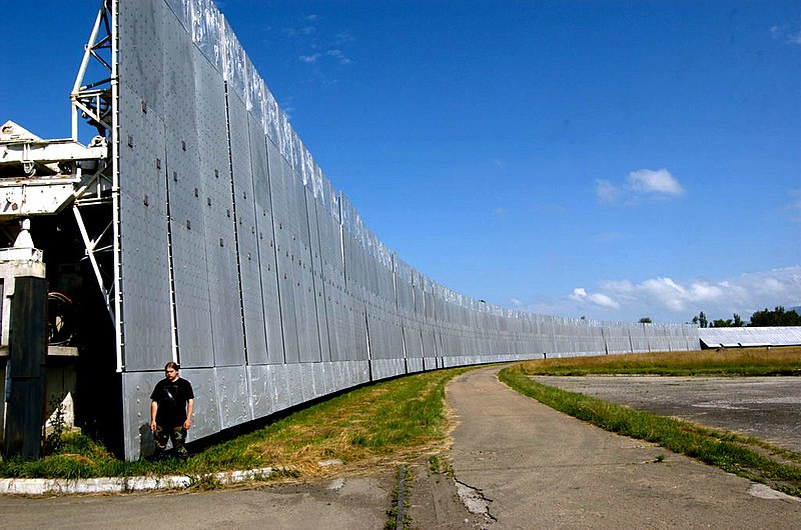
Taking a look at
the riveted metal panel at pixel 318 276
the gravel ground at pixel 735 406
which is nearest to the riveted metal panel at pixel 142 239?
the gravel ground at pixel 735 406

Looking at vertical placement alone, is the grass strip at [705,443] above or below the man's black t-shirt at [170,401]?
below

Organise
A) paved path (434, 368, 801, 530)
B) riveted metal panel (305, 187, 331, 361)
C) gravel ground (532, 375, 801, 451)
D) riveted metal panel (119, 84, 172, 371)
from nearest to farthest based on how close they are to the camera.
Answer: paved path (434, 368, 801, 530)
riveted metal panel (119, 84, 172, 371)
gravel ground (532, 375, 801, 451)
riveted metal panel (305, 187, 331, 361)

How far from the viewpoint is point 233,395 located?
13258mm

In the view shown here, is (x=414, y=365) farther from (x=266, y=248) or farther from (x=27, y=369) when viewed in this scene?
(x=27, y=369)

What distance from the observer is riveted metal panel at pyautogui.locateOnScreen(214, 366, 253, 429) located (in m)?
12.6

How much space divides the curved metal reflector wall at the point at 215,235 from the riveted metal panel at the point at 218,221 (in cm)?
5

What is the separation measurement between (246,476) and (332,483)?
1.10 meters

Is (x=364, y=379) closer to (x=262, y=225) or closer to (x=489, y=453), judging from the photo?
(x=262, y=225)

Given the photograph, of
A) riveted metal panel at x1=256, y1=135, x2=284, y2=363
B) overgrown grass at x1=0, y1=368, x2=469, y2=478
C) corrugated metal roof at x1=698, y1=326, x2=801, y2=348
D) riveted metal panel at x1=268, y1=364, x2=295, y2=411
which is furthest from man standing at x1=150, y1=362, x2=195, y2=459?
corrugated metal roof at x1=698, y1=326, x2=801, y2=348

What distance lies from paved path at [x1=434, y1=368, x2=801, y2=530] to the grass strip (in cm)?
25

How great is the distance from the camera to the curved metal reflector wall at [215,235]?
1041 centimetres

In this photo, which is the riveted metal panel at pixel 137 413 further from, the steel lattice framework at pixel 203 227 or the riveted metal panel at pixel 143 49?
the riveted metal panel at pixel 143 49

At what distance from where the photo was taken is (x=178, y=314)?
37.3ft

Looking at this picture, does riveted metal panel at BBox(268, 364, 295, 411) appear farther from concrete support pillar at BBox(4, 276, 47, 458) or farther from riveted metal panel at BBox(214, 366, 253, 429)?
concrete support pillar at BBox(4, 276, 47, 458)
